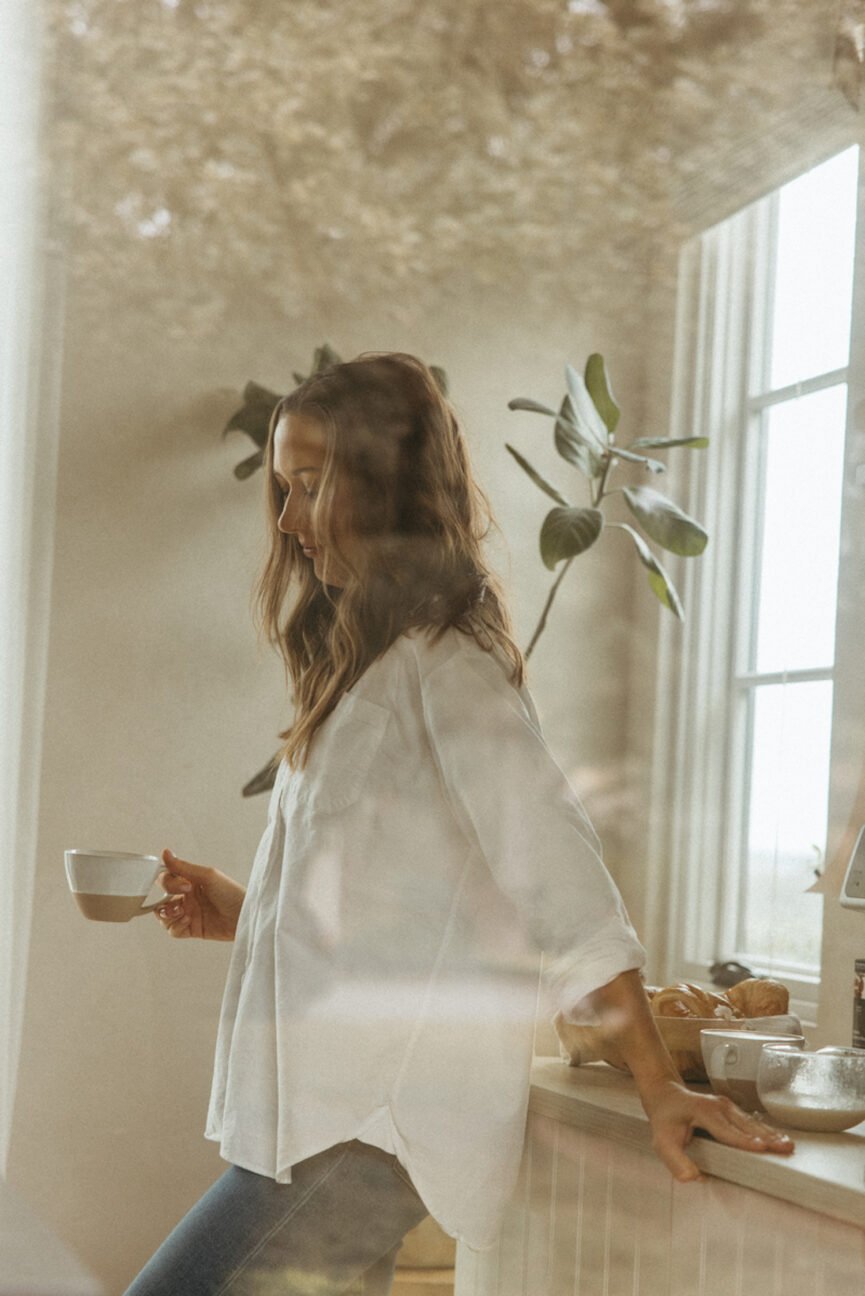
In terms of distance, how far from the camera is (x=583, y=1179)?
41 cm

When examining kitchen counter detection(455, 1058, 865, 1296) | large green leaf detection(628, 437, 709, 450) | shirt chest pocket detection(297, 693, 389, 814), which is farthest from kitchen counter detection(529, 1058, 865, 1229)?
large green leaf detection(628, 437, 709, 450)

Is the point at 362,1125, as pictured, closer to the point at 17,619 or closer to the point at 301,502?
the point at 301,502

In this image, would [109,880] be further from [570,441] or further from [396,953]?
[570,441]

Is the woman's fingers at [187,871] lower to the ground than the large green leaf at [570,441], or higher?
lower

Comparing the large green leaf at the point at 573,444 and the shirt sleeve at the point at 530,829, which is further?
the large green leaf at the point at 573,444

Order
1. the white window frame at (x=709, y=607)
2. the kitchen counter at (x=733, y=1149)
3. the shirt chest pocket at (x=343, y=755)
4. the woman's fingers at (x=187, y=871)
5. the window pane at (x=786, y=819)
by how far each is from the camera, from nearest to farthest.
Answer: the kitchen counter at (x=733, y=1149), the shirt chest pocket at (x=343, y=755), the woman's fingers at (x=187, y=871), the window pane at (x=786, y=819), the white window frame at (x=709, y=607)

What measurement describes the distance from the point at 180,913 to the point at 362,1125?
16 cm

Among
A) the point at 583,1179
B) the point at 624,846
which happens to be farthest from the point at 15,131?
the point at 583,1179

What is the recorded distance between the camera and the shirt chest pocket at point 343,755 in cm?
42

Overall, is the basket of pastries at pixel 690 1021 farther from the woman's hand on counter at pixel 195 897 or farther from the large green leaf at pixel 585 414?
the large green leaf at pixel 585 414

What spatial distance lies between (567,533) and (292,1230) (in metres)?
0.60

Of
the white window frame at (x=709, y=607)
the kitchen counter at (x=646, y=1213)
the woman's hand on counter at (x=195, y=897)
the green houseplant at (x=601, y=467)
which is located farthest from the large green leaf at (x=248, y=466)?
the kitchen counter at (x=646, y=1213)

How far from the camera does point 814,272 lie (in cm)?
95

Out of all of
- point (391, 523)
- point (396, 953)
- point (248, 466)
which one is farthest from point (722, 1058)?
point (248, 466)
